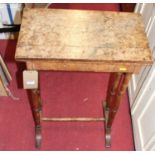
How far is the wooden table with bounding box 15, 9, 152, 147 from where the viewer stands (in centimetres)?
104

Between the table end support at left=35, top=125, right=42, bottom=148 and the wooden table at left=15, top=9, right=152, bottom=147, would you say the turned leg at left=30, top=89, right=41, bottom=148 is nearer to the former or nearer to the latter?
the table end support at left=35, top=125, right=42, bottom=148

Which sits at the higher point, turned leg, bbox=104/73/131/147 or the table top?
the table top

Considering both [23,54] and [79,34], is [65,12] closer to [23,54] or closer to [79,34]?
[79,34]

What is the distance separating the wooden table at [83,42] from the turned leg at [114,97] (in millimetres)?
11

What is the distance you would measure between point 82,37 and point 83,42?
0.10 ft

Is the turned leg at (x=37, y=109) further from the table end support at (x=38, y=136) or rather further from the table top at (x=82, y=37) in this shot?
the table top at (x=82, y=37)

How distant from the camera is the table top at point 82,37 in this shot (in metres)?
1.04

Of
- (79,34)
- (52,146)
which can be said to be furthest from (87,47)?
(52,146)

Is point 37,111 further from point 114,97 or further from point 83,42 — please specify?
point 83,42

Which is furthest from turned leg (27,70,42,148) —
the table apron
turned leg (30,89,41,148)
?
the table apron

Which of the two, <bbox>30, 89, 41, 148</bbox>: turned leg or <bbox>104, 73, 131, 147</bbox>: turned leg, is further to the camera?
<bbox>30, 89, 41, 148</bbox>: turned leg
